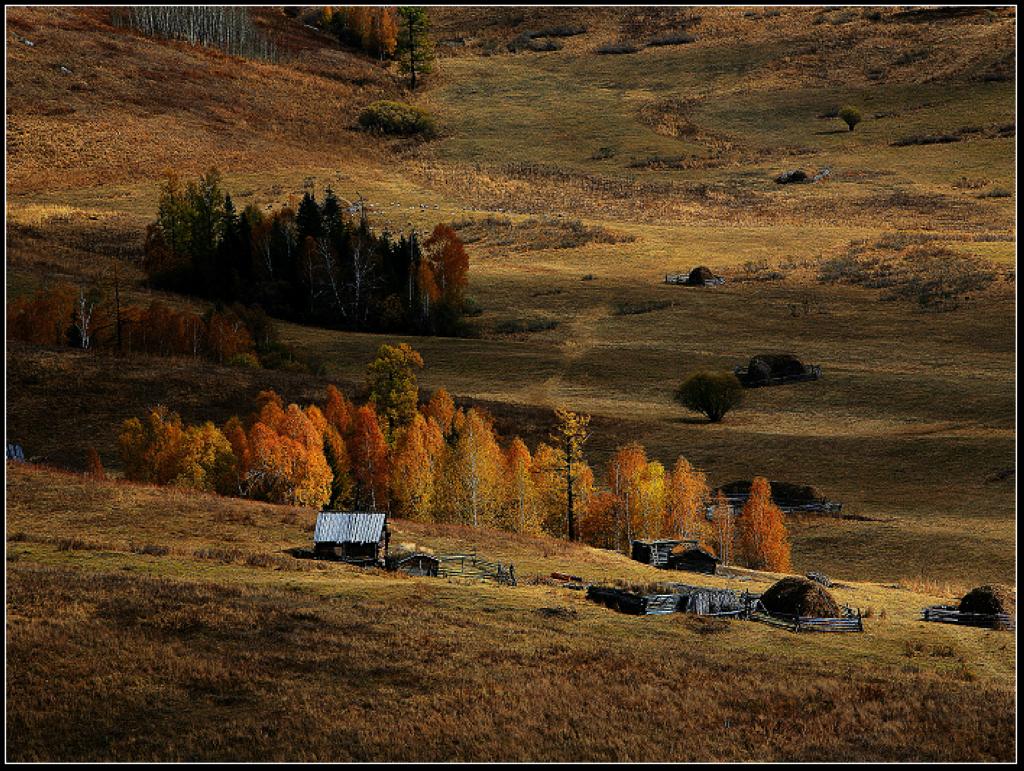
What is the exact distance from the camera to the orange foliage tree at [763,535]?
69438 millimetres

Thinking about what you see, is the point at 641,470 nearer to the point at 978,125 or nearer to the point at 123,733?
the point at 123,733

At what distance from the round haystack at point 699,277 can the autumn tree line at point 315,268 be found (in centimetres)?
2299

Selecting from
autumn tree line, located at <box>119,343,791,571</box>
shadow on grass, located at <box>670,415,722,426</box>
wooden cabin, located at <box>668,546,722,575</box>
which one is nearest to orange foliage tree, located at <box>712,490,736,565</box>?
autumn tree line, located at <box>119,343,791,571</box>

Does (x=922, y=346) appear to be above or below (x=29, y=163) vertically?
below

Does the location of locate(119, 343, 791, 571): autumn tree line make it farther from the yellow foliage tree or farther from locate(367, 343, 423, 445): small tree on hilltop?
locate(367, 343, 423, 445): small tree on hilltop

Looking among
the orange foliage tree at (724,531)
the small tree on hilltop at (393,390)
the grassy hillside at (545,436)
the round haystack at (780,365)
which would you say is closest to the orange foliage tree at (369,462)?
the small tree on hilltop at (393,390)

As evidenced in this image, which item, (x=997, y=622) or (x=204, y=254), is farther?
(x=204, y=254)

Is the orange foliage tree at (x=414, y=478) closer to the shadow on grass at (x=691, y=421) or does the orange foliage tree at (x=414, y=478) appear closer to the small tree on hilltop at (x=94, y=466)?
the small tree on hilltop at (x=94, y=466)

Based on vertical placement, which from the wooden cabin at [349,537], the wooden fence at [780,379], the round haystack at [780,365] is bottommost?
the wooden cabin at [349,537]

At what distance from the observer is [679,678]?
3784cm

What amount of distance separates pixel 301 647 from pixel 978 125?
181 m

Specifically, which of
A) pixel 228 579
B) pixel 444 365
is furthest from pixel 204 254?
pixel 228 579

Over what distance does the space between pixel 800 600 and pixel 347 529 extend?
1826 centimetres

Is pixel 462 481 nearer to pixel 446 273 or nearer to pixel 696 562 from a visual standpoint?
pixel 696 562
